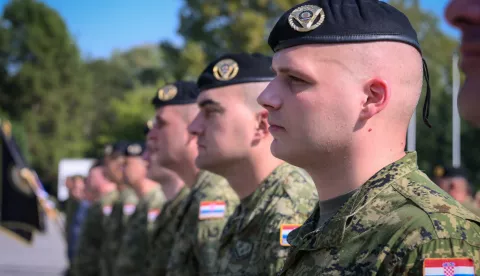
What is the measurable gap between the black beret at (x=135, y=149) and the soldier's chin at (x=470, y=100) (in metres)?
7.31

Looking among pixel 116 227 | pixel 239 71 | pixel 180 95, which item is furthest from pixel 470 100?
pixel 116 227

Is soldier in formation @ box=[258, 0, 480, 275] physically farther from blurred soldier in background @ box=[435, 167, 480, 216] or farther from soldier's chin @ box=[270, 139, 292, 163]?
blurred soldier in background @ box=[435, 167, 480, 216]

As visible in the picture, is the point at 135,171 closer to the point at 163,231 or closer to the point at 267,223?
the point at 163,231

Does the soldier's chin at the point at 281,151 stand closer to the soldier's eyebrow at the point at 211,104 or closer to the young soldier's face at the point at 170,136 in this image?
the soldier's eyebrow at the point at 211,104

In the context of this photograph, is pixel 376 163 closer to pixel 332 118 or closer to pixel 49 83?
pixel 332 118

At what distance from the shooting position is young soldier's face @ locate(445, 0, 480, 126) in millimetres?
1124

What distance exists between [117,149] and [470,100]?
8408 mm

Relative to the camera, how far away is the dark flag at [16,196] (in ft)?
44.0

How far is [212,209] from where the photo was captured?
14.9 feet

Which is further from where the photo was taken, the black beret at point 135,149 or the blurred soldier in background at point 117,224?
the black beret at point 135,149

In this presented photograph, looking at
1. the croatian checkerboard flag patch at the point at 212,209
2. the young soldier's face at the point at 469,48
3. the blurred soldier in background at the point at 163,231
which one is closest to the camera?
the young soldier's face at the point at 469,48

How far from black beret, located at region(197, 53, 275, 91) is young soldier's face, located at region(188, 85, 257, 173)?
5 cm

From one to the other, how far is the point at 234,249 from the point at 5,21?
4948 centimetres

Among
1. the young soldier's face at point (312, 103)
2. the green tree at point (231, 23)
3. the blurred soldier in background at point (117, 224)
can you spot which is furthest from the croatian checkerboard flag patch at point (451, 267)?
the green tree at point (231, 23)
